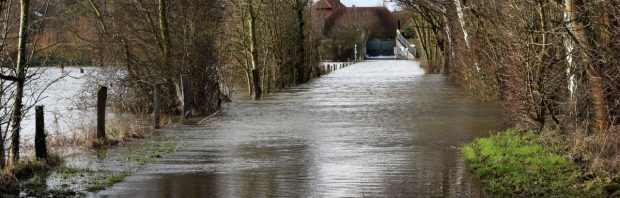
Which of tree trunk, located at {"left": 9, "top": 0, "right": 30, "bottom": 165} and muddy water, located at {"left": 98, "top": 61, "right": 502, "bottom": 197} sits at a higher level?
tree trunk, located at {"left": 9, "top": 0, "right": 30, "bottom": 165}

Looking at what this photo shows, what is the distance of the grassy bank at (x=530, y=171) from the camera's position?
9.87 meters

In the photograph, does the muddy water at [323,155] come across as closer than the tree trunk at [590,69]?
Yes

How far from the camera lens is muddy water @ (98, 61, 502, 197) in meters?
10.9

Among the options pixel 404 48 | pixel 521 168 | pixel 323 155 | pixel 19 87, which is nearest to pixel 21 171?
pixel 19 87

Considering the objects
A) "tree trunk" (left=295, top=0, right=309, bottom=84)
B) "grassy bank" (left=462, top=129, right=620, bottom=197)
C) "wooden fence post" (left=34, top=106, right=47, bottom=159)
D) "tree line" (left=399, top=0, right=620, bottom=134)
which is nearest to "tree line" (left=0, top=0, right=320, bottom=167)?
"wooden fence post" (left=34, top=106, right=47, bottom=159)

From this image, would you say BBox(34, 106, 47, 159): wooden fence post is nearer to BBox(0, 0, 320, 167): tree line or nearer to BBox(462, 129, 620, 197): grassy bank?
BBox(0, 0, 320, 167): tree line

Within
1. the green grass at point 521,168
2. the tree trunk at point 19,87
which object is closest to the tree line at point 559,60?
the green grass at point 521,168

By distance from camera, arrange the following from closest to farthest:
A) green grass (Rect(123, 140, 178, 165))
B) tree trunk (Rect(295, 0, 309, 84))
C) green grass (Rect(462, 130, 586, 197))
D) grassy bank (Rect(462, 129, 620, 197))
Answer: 1. grassy bank (Rect(462, 129, 620, 197))
2. green grass (Rect(462, 130, 586, 197))
3. green grass (Rect(123, 140, 178, 165))
4. tree trunk (Rect(295, 0, 309, 84))

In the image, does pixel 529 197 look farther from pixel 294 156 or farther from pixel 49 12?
pixel 49 12

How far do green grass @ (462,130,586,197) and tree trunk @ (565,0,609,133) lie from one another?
978 millimetres

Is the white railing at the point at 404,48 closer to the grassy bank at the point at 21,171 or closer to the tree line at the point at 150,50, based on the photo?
the tree line at the point at 150,50

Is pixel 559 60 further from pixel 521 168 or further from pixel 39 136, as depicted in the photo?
pixel 39 136

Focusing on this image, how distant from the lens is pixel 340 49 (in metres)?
98.2

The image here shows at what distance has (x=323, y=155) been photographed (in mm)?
14203
